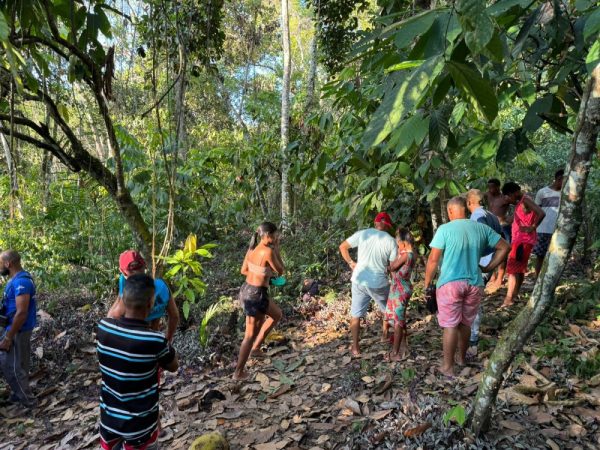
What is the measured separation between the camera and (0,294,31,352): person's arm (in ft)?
14.3

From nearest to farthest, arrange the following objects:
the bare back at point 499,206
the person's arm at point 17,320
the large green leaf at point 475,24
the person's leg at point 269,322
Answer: the large green leaf at point 475,24
the person's arm at point 17,320
the person's leg at point 269,322
the bare back at point 499,206

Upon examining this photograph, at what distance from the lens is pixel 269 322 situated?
16.3ft

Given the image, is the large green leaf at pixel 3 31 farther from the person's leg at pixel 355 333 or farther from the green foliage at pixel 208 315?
the green foliage at pixel 208 315

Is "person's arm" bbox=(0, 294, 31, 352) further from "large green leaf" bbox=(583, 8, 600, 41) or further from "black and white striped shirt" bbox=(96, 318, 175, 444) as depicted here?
"large green leaf" bbox=(583, 8, 600, 41)

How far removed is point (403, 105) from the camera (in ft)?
3.26

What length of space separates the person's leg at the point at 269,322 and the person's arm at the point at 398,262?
1.39 m

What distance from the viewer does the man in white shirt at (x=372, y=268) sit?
4555 mm

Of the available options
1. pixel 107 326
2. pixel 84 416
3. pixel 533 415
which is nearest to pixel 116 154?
pixel 107 326

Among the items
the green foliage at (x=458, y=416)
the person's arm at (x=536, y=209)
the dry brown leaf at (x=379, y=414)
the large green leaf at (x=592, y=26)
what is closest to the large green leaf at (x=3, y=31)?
the large green leaf at (x=592, y=26)

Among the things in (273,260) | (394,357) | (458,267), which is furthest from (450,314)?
(273,260)

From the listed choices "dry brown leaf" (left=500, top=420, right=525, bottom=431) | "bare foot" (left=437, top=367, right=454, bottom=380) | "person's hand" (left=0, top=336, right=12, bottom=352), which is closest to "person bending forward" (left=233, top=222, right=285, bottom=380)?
"bare foot" (left=437, top=367, right=454, bottom=380)

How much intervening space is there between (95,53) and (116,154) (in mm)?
985

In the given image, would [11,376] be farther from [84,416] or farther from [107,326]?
[107,326]

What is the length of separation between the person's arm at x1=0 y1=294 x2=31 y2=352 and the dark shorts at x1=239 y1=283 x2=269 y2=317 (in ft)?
7.23
